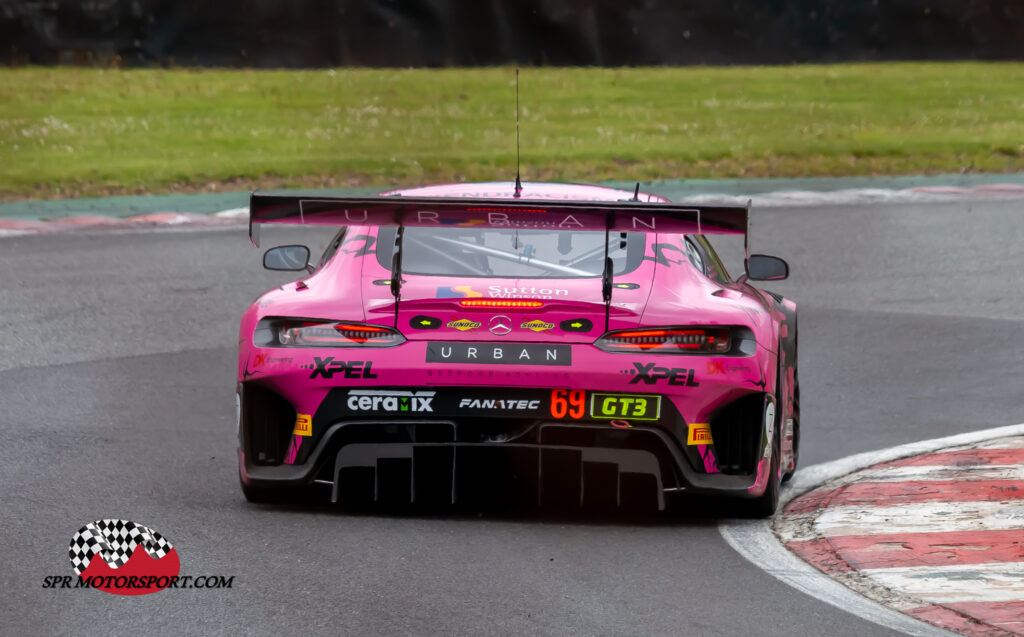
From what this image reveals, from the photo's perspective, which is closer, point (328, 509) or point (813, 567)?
point (813, 567)

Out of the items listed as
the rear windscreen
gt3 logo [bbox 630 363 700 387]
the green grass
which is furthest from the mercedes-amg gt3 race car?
the green grass

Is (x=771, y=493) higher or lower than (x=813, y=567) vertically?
higher

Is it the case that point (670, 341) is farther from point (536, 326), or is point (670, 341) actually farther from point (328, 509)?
point (328, 509)

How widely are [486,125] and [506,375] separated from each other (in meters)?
20.0

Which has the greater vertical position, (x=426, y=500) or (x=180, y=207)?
(x=180, y=207)

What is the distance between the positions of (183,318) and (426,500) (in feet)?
18.6

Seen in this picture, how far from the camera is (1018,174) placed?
21.1m

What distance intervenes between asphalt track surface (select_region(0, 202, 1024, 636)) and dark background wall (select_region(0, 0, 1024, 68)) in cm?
979

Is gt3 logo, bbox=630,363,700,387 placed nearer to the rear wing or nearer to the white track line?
the rear wing

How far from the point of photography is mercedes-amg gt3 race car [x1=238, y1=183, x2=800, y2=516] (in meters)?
5.75

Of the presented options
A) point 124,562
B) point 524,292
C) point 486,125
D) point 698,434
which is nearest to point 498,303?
point 524,292

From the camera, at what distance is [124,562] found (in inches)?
220

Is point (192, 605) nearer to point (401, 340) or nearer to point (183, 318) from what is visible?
point (401, 340)

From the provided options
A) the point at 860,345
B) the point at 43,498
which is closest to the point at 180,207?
the point at 860,345
